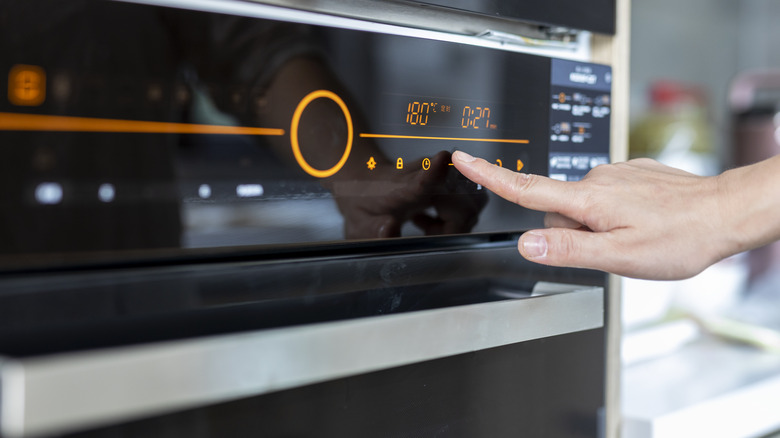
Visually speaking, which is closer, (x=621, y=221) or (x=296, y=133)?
(x=296, y=133)

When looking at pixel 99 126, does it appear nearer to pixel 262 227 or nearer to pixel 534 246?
pixel 262 227

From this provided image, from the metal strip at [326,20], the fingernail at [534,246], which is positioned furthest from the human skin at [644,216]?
the metal strip at [326,20]

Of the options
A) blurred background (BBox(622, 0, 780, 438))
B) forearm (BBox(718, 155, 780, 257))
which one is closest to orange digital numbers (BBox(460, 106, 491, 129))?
forearm (BBox(718, 155, 780, 257))

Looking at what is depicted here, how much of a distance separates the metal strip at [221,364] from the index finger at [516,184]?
79mm

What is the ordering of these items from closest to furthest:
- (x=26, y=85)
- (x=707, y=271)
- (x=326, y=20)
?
(x=26, y=85) < (x=326, y=20) < (x=707, y=271)

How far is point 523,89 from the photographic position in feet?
1.73

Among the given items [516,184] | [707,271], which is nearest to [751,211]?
[516,184]

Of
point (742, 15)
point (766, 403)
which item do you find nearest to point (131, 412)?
point (766, 403)

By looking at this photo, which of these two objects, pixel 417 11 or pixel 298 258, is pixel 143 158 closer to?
pixel 298 258

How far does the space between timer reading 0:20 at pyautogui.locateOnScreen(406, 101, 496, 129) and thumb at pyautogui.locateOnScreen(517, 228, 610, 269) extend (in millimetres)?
95

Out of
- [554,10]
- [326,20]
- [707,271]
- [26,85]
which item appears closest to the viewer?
[26,85]

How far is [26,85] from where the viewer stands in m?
0.32

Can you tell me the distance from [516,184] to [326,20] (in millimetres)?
184

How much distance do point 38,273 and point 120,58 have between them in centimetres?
12
